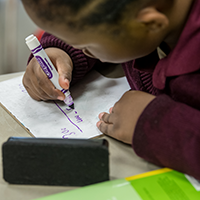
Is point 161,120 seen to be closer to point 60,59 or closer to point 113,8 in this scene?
point 113,8

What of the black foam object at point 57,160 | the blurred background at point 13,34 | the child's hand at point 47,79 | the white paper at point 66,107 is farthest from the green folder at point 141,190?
the blurred background at point 13,34

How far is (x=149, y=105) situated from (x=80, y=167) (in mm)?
127

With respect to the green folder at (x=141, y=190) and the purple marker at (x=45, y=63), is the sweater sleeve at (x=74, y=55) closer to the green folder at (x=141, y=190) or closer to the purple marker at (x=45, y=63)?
the purple marker at (x=45, y=63)

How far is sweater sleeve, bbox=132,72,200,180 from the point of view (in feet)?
1.13

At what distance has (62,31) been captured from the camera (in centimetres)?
32

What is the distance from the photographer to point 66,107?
52cm

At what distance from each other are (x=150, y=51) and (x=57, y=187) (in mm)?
216

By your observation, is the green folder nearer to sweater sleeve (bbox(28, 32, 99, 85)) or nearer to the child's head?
the child's head

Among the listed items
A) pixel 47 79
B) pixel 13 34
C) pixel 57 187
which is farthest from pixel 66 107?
pixel 13 34

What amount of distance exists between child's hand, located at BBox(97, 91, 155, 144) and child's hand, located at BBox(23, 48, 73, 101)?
0.40 feet

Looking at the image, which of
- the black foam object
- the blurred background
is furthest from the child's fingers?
the blurred background

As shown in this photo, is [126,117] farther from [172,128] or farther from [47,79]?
[47,79]

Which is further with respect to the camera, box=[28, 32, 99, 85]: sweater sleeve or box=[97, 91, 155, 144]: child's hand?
box=[28, 32, 99, 85]: sweater sleeve

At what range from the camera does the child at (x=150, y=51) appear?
31 cm
